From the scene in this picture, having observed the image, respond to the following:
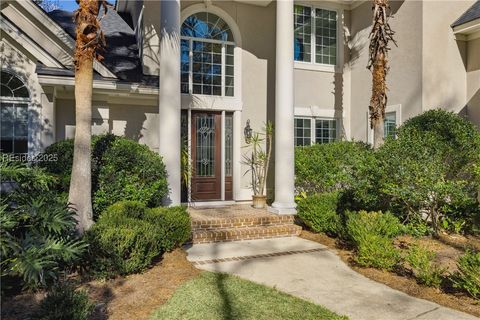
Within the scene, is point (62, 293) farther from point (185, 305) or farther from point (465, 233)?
point (465, 233)

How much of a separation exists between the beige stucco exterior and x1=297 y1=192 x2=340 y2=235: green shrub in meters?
3.15

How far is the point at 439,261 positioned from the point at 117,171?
20.8 ft

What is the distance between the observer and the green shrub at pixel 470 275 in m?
4.83

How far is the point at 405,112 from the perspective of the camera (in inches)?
409

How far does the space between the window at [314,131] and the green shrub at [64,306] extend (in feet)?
30.4

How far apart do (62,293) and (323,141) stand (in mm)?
10239

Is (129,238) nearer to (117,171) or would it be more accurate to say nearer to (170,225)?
(170,225)

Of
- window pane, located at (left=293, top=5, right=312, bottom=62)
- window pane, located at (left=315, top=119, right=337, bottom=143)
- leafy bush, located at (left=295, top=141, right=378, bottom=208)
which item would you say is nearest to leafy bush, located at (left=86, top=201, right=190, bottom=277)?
leafy bush, located at (left=295, top=141, right=378, bottom=208)

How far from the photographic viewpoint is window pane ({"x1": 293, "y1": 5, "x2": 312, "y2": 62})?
39.9 ft

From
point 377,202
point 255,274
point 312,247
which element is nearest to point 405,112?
point 377,202

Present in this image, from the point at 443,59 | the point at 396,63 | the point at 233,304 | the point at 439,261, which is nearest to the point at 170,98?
the point at 233,304

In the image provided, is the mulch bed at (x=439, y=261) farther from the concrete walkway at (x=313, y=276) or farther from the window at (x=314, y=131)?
the window at (x=314, y=131)

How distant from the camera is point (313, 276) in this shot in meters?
6.11

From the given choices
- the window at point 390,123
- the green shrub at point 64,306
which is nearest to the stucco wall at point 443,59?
the window at point 390,123
